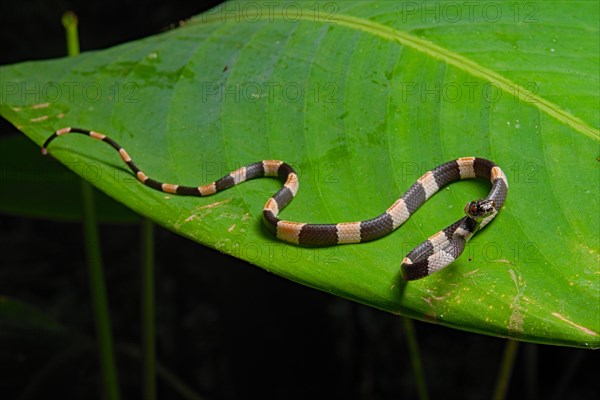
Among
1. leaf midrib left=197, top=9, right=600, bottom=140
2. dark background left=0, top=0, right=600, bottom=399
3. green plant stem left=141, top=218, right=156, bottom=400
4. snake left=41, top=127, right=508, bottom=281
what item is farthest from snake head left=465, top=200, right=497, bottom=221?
dark background left=0, top=0, right=600, bottom=399

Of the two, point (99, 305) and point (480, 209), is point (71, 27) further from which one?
point (480, 209)

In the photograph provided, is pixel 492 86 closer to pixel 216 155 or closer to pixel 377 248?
pixel 377 248

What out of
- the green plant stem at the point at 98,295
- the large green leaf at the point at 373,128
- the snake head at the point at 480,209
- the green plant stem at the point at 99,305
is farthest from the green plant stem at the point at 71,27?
the snake head at the point at 480,209

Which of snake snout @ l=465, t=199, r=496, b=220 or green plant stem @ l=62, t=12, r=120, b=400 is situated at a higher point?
snake snout @ l=465, t=199, r=496, b=220

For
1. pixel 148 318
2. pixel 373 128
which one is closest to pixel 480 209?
pixel 373 128

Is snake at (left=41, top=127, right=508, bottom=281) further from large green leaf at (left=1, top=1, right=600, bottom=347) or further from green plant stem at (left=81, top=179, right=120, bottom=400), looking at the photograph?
green plant stem at (left=81, top=179, right=120, bottom=400)

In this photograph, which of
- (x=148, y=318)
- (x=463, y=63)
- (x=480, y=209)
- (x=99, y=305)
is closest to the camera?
(x=480, y=209)
